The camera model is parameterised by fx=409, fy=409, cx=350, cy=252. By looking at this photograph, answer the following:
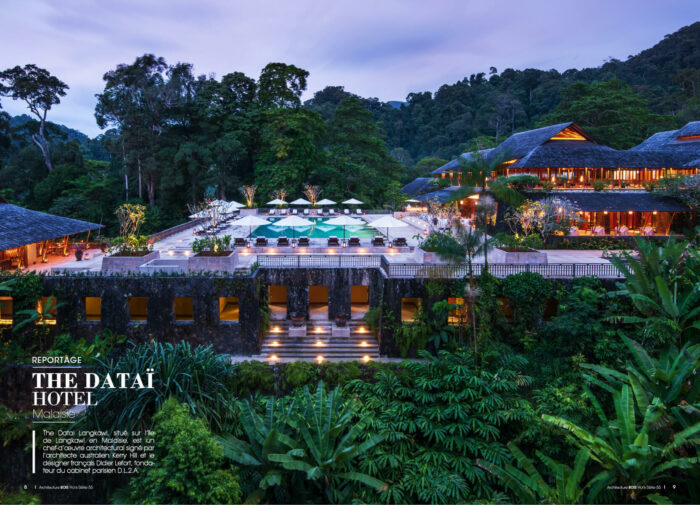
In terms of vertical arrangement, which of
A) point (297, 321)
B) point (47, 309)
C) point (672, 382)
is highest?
point (47, 309)

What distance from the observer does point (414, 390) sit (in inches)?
540

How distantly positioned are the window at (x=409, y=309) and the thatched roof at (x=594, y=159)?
1580 cm

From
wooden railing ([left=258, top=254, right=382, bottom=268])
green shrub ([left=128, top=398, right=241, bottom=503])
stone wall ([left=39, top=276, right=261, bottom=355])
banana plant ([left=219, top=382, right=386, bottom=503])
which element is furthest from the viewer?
wooden railing ([left=258, top=254, right=382, bottom=268])

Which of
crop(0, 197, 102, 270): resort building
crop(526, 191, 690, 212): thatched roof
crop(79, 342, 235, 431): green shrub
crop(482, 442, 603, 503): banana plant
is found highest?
crop(526, 191, 690, 212): thatched roof

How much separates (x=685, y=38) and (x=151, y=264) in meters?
108

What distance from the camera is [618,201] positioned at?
88.1ft

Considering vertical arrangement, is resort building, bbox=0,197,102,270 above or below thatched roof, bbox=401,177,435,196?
below

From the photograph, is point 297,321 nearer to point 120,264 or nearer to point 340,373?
point 340,373

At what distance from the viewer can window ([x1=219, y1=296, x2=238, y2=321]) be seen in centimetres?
1759

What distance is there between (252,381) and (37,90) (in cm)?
5474

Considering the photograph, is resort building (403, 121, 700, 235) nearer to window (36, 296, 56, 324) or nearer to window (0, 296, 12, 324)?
window (36, 296, 56, 324)

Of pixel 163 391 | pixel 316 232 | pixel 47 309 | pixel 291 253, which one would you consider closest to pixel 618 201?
pixel 316 232

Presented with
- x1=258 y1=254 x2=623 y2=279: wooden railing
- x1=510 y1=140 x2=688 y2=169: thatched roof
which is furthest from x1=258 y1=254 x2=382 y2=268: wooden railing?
x1=510 y1=140 x2=688 y2=169: thatched roof

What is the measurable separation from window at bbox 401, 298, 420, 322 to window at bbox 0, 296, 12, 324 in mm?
16317
